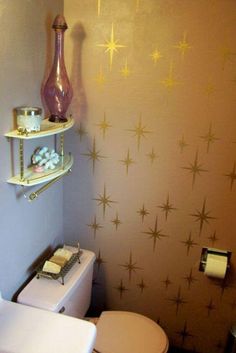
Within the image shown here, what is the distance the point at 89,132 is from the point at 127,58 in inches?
16.2

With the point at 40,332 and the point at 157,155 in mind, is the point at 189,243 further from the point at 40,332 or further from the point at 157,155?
the point at 40,332

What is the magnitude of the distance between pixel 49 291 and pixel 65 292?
0.07m

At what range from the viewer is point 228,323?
188 cm

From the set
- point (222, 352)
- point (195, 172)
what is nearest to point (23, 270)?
point (195, 172)

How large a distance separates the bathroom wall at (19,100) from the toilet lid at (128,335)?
484 mm

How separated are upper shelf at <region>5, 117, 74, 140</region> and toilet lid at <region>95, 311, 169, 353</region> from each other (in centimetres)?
101

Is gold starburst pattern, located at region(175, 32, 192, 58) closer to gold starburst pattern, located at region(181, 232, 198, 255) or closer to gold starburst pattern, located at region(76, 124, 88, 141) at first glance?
gold starburst pattern, located at region(76, 124, 88, 141)

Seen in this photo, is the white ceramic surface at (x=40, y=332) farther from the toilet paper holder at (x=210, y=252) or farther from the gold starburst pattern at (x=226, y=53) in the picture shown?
the gold starburst pattern at (x=226, y=53)

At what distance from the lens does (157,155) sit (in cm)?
168

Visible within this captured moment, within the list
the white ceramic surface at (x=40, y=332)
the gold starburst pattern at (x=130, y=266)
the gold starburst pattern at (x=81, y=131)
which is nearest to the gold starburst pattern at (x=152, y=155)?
the gold starburst pattern at (x=81, y=131)

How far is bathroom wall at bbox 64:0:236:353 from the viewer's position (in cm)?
150

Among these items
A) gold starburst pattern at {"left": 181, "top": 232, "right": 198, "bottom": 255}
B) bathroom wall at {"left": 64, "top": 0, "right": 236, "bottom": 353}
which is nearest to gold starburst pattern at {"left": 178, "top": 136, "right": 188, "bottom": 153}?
bathroom wall at {"left": 64, "top": 0, "right": 236, "bottom": 353}

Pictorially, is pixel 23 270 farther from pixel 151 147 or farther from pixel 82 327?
pixel 151 147

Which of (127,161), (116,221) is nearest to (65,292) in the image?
(116,221)
